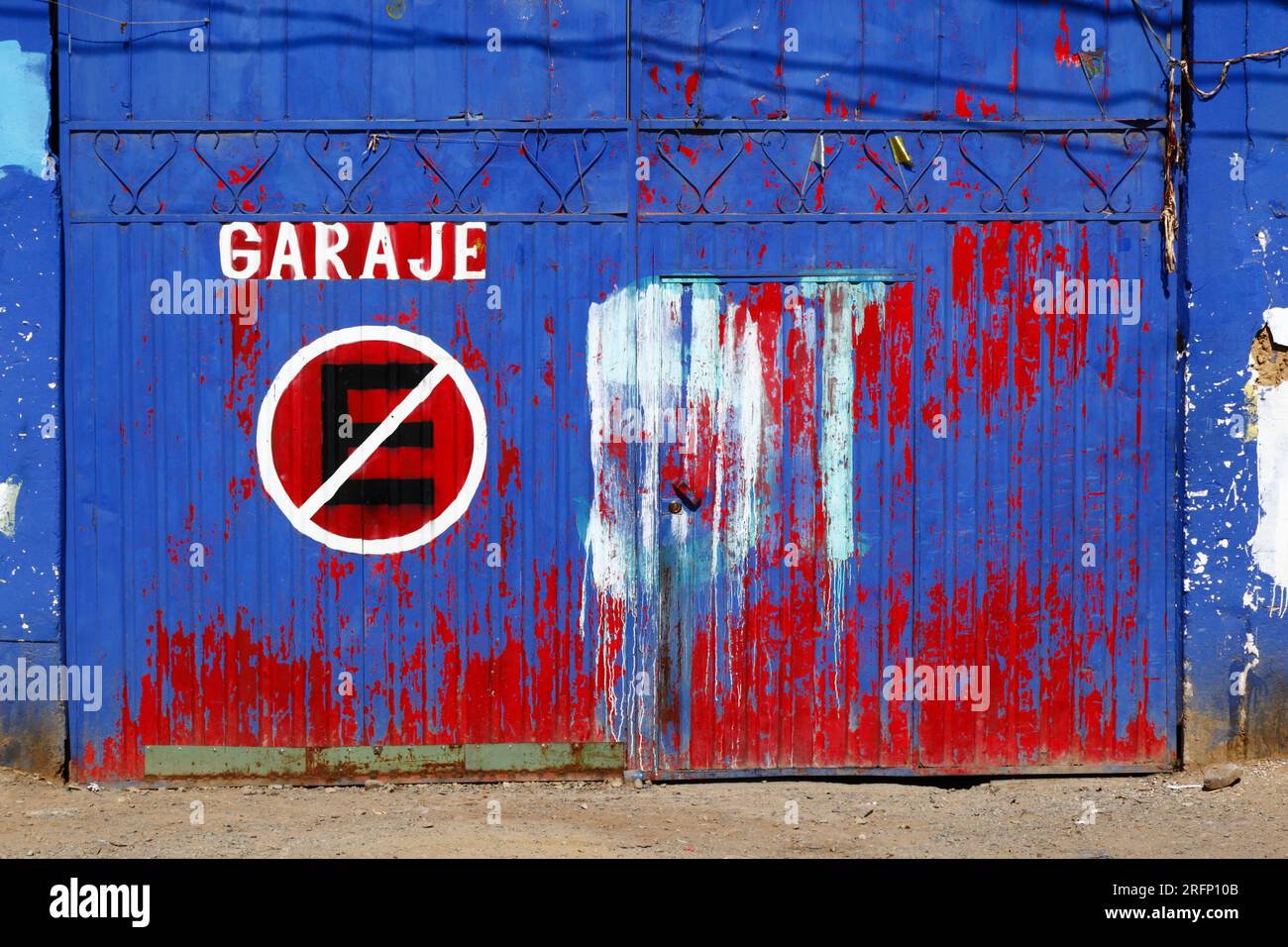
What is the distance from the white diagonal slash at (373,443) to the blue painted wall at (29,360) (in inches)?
44.5

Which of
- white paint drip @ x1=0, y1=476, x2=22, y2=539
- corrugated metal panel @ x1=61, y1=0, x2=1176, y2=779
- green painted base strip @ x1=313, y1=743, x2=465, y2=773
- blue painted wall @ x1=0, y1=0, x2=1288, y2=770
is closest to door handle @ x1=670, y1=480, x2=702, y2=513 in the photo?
corrugated metal panel @ x1=61, y1=0, x2=1176, y2=779

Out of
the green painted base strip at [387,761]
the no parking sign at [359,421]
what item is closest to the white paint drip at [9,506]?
the no parking sign at [359,421]

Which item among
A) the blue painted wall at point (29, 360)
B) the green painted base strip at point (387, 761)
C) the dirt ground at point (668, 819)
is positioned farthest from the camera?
the green painted base strip at point (387, 761)

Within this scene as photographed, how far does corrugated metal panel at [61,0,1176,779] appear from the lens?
639 cm

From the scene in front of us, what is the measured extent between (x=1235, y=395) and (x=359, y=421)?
394cm

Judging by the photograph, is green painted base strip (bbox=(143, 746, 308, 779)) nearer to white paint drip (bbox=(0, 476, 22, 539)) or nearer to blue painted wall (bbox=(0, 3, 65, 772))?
blue painted wall (bbox=(0, 3, 65, 772))

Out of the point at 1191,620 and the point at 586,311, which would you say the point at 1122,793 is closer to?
the point at 1191,620

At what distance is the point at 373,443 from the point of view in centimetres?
640

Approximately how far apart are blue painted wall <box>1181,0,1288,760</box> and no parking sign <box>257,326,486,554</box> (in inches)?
132

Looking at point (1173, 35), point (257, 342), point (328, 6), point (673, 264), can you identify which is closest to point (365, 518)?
point (257, 342)

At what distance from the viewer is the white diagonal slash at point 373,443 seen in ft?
21.0

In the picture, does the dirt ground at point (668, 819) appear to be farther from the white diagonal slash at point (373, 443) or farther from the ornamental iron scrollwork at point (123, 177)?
the ornamental iron scrollwork at point (123, 177)

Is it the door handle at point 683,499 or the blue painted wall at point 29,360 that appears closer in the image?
the blue painted wall at point 29,360

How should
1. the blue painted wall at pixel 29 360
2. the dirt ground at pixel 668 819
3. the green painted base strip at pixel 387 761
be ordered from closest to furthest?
the dirt ground at pixel 668 819 → the blue painted wall at pixel 29 360 → the green painted base strip at pixel 387 761
